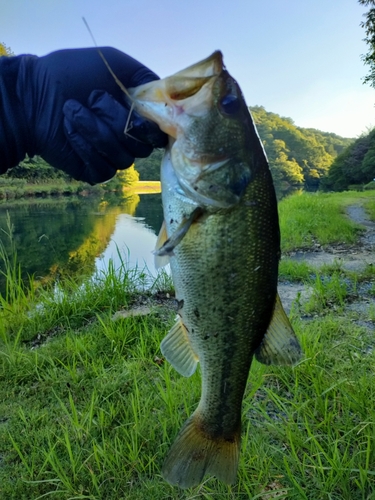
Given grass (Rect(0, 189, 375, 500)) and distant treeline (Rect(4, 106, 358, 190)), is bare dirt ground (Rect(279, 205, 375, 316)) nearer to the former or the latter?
grass (Rect(0, 189, 375, 500))

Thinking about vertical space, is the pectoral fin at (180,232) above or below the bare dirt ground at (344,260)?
above

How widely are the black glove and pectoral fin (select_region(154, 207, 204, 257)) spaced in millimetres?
353

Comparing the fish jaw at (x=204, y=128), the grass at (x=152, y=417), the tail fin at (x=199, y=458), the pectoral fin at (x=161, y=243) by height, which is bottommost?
the grass at (x=152, y=417)

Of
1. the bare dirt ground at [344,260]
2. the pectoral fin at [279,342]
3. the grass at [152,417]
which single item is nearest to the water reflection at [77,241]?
the bare dirt ground at [344,260]

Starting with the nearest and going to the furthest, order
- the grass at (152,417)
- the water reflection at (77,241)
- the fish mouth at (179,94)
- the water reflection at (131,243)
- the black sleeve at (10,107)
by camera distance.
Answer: the fish mouth at (179,94) → the black sleeve at (10,107) → the grass at (152,417) → the water reflection at (77,241) → the water reflection at (131,243)

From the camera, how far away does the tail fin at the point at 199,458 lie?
162cm

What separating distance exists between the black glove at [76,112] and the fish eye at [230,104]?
262 millimetres

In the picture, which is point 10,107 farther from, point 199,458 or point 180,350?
point 199,458

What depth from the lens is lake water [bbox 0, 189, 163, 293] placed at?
10477mm

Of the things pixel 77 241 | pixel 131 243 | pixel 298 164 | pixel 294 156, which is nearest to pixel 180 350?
pixel 131 243

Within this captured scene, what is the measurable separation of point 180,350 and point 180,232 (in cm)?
56

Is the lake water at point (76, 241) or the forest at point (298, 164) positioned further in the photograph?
the forest at point (298, 164)

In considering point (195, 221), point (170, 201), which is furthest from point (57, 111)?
point (195, 221)

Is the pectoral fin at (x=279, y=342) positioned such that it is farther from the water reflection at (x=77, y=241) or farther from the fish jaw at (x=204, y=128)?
the water reflection at (x=77, y=241)
